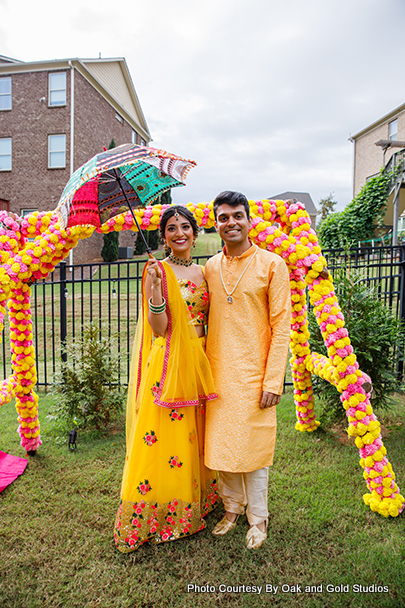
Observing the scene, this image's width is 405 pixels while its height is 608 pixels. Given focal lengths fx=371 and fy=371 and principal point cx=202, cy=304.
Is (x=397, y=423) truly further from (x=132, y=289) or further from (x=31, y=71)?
(x=31, y=71)

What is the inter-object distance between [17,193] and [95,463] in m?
15.0

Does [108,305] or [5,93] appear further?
[5,93]

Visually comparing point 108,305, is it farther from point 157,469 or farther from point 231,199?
point 231,199

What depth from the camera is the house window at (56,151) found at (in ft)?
49.1

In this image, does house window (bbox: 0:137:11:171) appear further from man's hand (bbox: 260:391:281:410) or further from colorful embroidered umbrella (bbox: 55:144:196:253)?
man's hand (bbox: 260:391:281:410)

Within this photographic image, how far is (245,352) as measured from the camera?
227 centimetres

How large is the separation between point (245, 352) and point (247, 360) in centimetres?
5

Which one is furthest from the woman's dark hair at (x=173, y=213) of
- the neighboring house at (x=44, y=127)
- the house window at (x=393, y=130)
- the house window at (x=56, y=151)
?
the house window at (x=393, y=130)

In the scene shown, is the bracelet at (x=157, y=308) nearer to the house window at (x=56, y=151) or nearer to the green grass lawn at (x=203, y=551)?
the green grass lawn at (x=203, y=551)

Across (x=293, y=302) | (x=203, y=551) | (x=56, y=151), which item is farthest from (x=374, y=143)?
(x=203, y=551)

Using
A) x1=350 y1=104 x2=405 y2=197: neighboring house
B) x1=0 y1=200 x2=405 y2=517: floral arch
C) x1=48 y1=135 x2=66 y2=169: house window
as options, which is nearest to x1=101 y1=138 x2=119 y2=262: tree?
x1=48 y1=135 x2=66 y2=169: house window

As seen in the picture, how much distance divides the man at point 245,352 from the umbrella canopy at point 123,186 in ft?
1.47

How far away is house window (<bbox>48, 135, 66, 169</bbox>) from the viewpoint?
15.0m

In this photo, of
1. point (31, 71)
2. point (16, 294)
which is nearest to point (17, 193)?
point (31, 71)
